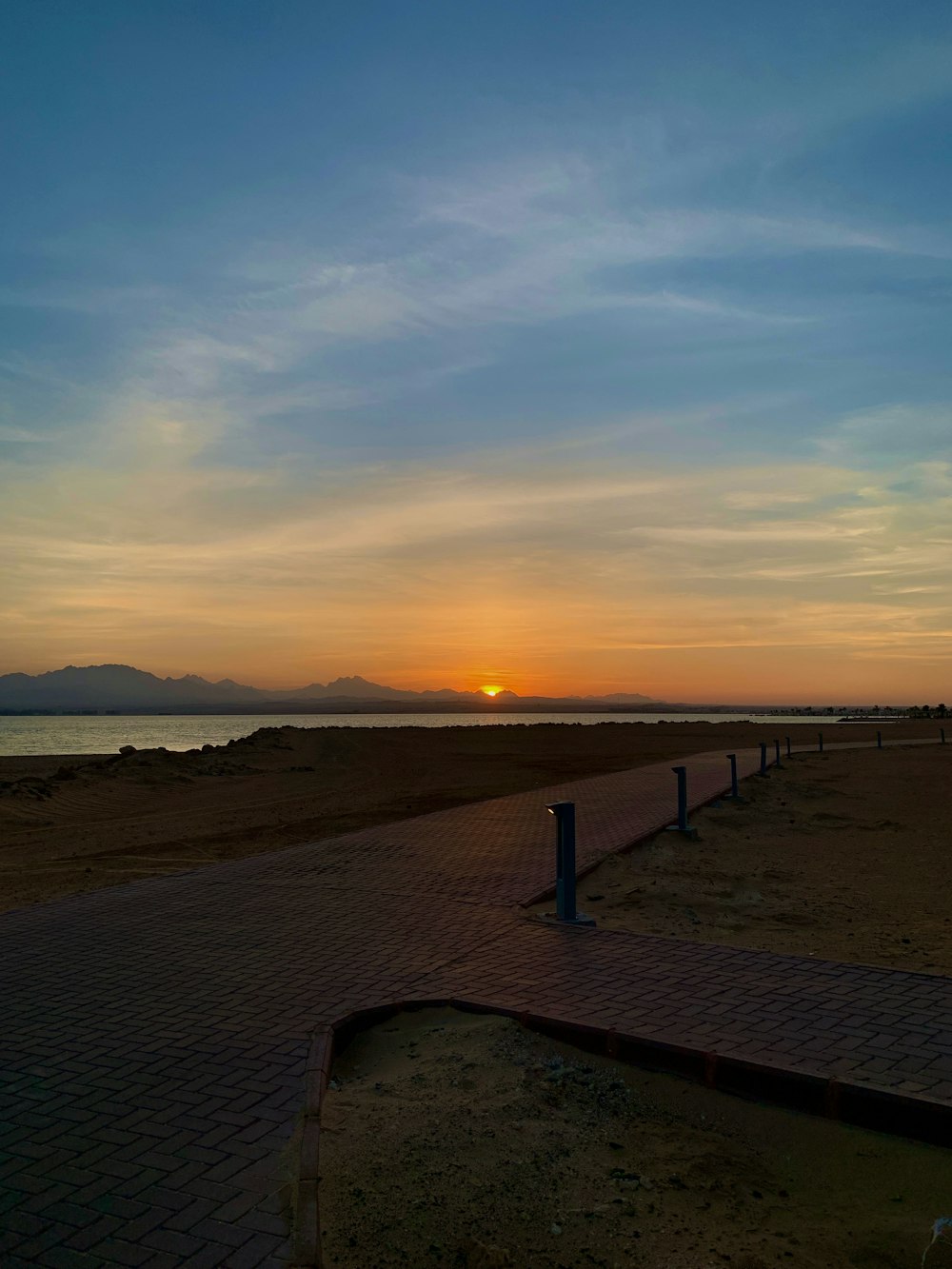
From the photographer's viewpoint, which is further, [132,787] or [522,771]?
[522,771]

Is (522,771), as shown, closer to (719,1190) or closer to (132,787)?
(132,787)

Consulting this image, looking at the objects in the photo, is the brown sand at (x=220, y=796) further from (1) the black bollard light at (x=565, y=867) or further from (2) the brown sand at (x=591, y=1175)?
(2) the brown sand at (x=591, y=1175)

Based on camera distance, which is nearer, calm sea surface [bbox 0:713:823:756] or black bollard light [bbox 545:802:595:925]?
black bollard light [bbox 545:802:595:925]

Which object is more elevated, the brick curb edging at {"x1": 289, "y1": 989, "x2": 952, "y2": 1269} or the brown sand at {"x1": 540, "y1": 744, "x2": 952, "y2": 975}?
the brick curb edging at {"x1": 289, "y1": 989, "x2": 952, "y2": 1269}

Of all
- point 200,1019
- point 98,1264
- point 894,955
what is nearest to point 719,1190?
point 98,1264

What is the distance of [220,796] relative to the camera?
68.4ft

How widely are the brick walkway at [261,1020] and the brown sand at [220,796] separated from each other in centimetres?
328

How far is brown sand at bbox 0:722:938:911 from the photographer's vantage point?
484 inches

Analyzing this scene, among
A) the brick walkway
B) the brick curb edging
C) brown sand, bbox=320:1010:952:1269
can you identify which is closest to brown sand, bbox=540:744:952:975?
the brick walkway

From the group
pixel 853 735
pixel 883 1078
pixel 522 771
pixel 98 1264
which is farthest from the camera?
pixel 853 735

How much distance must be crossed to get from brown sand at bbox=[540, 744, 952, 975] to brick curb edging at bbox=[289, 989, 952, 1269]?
2693mm

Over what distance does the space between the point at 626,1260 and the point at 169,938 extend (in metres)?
4.94

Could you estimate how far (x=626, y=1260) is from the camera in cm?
317

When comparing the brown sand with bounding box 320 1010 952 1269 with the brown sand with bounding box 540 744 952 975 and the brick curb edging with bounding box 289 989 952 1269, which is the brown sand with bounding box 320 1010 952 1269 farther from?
the brown sand with bounding box 540 744 952 975
